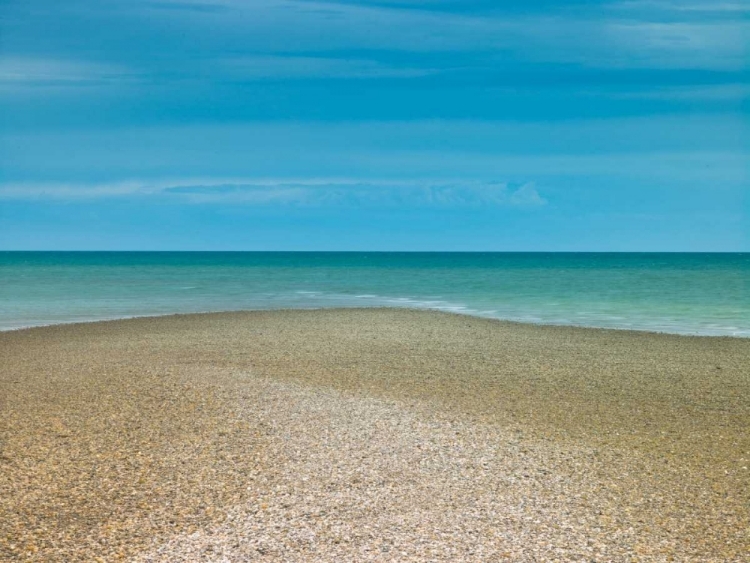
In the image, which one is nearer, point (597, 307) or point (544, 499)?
point (544, 499)

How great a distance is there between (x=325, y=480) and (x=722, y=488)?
381 cm

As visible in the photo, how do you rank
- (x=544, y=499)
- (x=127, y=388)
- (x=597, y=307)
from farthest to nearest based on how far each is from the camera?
(x=597, y=307), (x=127, y=388), (x=544, y=499)

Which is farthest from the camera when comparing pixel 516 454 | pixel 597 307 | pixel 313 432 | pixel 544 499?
pixel 597 307

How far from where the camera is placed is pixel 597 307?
3109 centimetres

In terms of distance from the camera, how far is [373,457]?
8.38 metres

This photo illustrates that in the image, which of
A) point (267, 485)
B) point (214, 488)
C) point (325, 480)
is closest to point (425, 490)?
point (325, 480)

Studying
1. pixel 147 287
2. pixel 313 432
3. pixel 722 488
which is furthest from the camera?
pixel 147 287

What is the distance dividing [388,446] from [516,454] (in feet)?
4.66

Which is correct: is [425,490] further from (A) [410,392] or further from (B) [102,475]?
(A) [410,392]

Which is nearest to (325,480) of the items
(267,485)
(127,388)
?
(267,485)

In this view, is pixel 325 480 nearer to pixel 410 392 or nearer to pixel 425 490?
pixel 425 490

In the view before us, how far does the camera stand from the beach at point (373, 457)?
20.2 feet

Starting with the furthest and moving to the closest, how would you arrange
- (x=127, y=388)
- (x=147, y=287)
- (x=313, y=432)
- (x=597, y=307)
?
1. (x=147, y=287)
2. (x=597, y=307)
3. (x=127, y=388)
4. (x=313, y=432)

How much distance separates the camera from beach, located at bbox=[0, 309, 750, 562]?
6.14 metres
